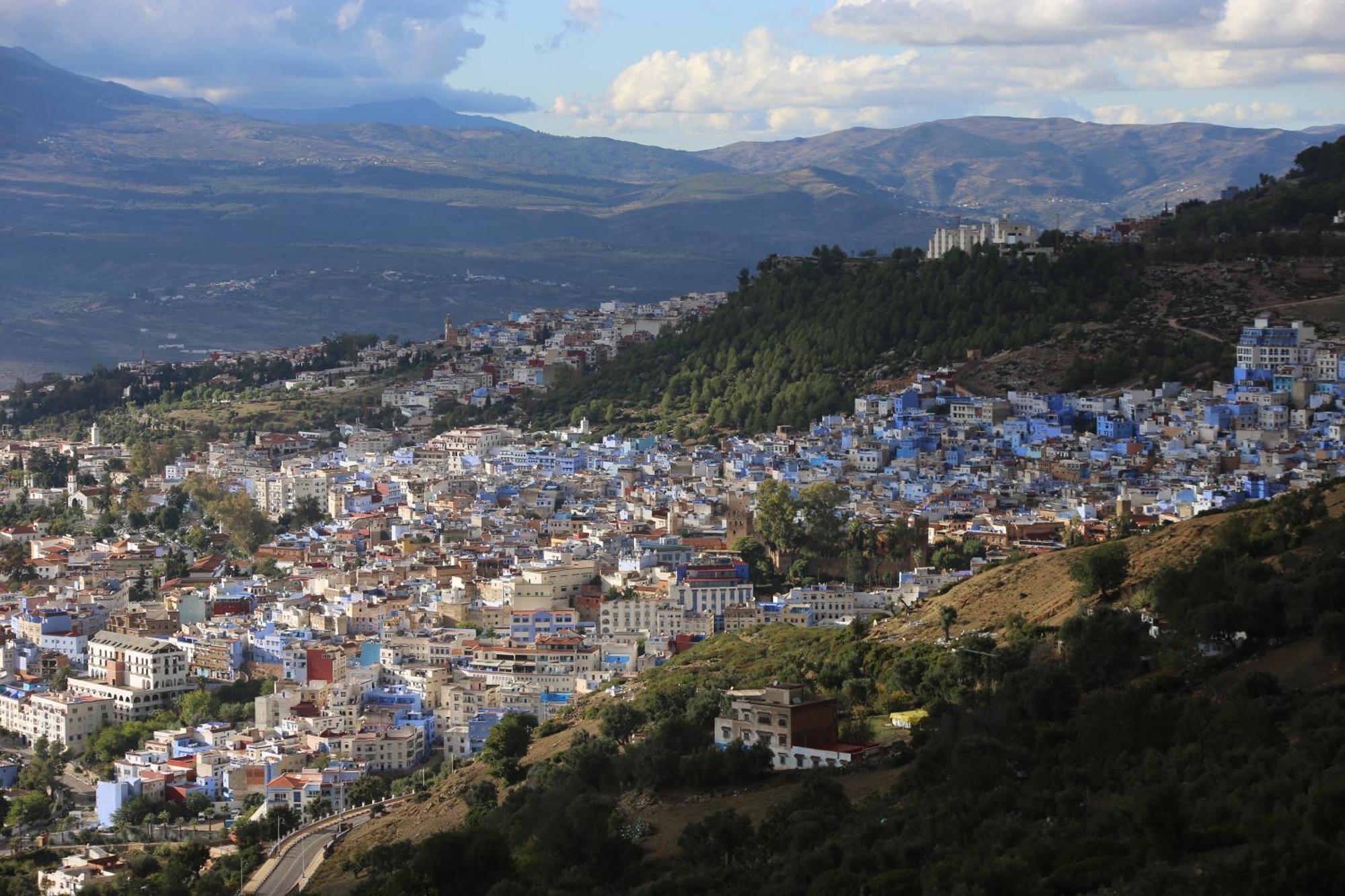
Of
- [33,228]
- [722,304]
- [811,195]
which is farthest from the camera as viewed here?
[811,195]

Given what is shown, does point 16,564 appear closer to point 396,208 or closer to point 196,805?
point 196,805

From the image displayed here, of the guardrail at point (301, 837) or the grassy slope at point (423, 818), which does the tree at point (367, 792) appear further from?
the grassy slope at point (423, 818)

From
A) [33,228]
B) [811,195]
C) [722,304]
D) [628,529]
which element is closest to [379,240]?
[33,228]

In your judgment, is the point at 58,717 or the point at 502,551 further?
the point at 502,551

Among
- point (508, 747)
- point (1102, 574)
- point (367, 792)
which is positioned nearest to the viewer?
point (1102, 574)

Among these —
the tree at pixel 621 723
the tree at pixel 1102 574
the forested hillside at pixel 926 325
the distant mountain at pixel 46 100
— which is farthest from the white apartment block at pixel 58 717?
the distant mountain at pixel 46 100

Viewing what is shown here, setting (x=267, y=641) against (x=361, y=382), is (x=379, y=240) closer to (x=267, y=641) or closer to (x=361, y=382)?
(x=361, y=382)

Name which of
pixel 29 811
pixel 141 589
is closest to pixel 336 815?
pixel 29 811
